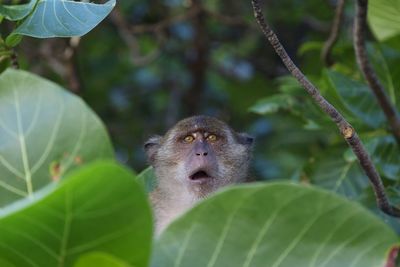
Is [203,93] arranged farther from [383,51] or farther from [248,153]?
[383,51]

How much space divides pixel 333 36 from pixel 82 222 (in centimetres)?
271

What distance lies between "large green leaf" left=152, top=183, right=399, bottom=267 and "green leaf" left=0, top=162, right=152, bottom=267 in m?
0.09

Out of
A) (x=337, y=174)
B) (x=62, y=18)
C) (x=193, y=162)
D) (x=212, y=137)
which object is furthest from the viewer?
(x=212, y=137)

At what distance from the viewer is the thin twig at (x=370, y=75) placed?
311 cm

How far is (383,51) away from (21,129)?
242 centimetres

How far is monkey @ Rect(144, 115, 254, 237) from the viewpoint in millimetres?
3912

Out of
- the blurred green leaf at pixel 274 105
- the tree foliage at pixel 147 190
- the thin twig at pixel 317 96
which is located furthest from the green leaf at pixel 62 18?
the blurred green leaf at pixel 274 105

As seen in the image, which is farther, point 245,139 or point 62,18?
point 245,139

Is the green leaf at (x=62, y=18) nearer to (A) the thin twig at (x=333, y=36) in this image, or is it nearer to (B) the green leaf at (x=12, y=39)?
(B) the green leaf at (x=12, y=39)

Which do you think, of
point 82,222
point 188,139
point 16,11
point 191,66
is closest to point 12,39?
point 16,11

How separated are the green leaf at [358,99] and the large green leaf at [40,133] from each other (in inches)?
78.3

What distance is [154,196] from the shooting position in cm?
415

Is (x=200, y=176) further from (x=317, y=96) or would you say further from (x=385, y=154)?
(x=317, y=96)

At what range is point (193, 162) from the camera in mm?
3992
